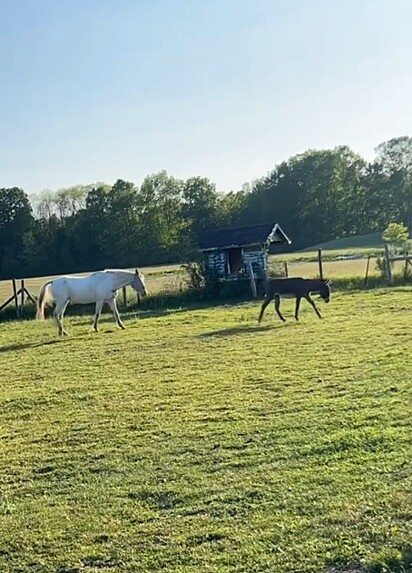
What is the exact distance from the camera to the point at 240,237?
23.9 meters

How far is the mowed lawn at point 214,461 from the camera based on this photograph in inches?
134

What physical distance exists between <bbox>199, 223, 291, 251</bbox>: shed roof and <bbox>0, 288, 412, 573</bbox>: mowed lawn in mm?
13014

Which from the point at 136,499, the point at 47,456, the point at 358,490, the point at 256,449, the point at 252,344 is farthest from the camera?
the point at 252,344

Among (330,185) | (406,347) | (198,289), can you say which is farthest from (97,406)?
(330,185)

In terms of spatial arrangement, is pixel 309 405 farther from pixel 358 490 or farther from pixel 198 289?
pixel 198 289

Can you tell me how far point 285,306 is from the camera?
17.8 metres

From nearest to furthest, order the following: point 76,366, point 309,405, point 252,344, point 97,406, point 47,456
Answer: point 47,456 → point 309,405 → point 97,406 → point 76,366 → point 252,344

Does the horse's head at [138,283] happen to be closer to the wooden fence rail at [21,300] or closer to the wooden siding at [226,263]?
the wooden fence rail at [21,300]

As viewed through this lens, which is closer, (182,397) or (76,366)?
(182,397)

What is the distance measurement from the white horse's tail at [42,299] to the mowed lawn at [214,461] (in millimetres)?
4779

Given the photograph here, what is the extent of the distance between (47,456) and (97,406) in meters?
1.75

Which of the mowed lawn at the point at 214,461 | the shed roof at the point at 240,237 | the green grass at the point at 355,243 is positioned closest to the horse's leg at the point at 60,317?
the mowed lawn at the point at 214,461

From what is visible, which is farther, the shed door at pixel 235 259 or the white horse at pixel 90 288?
the shed door at pixel 235 259

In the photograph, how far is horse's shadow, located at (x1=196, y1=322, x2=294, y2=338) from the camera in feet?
41.3
